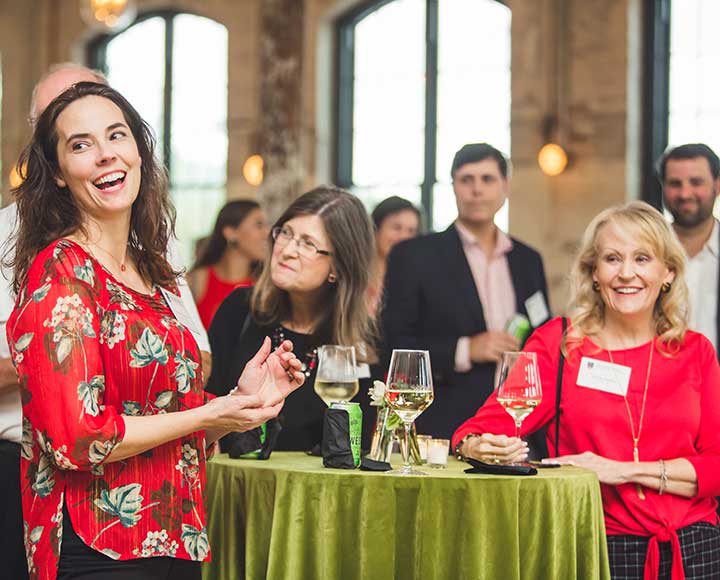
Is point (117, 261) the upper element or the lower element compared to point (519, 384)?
upper

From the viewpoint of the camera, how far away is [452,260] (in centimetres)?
469

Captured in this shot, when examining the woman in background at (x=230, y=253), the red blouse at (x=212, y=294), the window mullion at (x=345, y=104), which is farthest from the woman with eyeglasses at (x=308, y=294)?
the window mullion at (x=345, y=104)

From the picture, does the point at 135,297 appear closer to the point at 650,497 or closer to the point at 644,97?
the point at 650,497

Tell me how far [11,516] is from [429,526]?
100 centimetres

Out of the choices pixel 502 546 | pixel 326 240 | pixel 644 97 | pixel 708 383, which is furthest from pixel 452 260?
pixel 644 97

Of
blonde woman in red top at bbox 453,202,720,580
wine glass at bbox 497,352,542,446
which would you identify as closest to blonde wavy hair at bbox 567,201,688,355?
blonde woman in red top at bbox 453,202,720,580

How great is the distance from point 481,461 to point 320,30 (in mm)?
9059

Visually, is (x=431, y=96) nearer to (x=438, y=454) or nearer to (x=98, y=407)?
(x=438, y=454)

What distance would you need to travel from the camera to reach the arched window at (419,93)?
11148 mm

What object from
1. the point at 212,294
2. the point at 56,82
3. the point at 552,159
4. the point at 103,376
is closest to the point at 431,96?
the point at 552,159

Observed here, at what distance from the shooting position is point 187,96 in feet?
41.4

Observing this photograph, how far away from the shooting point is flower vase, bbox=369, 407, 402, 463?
3.08 metres

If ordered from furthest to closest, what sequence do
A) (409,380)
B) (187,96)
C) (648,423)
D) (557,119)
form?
(187,96) → (557,119) → (648,423) → (409,380)

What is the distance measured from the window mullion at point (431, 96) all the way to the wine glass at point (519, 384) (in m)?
8.39
